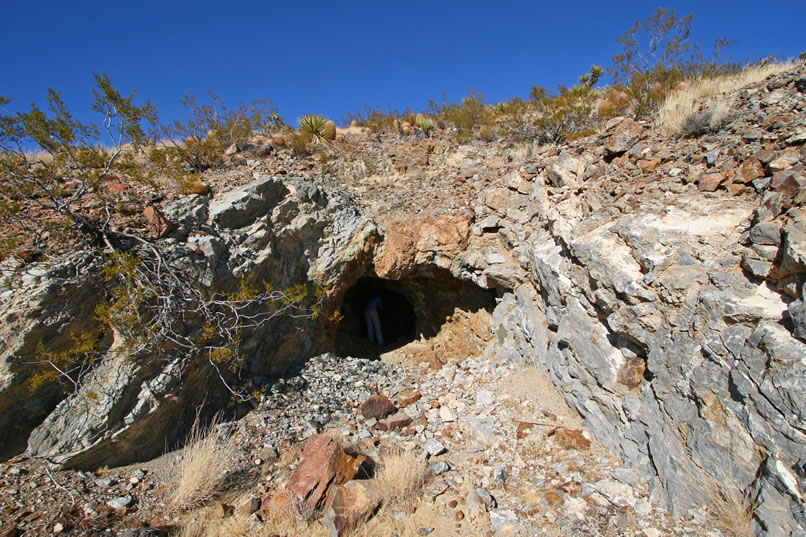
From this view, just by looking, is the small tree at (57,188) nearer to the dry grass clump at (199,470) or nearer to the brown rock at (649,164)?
the dry grass clump at (199,470)

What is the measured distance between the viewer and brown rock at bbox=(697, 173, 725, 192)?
12.6 feet

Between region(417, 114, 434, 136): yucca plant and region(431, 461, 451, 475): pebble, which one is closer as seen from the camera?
region(431, 461, 451, 475): pebble

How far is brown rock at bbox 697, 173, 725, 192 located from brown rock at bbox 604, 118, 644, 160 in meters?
1.35

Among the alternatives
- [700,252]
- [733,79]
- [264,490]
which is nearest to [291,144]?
[264,490]

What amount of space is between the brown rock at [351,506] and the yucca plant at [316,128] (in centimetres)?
747

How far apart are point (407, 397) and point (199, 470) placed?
9.61ft

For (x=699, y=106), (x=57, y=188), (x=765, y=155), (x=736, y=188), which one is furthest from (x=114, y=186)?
(x=699, y=106)

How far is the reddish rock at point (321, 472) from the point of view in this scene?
11.9ft

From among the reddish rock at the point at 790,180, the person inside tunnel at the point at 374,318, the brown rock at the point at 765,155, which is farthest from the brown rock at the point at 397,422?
the brown rock at the point at 765,155

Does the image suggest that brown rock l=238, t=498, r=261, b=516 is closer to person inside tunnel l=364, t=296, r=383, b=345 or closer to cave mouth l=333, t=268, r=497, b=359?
cave mouth l=333, t=268, r=497, b=359

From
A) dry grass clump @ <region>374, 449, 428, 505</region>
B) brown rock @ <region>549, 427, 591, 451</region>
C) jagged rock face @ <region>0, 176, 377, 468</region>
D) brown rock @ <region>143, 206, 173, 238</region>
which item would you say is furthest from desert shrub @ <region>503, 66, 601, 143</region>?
brown rock @ <region>143, 206, 173, 238</region>

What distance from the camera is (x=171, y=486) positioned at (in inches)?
153

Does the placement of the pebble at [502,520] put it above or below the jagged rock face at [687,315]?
below

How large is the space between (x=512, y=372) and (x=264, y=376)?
3.97 meters
